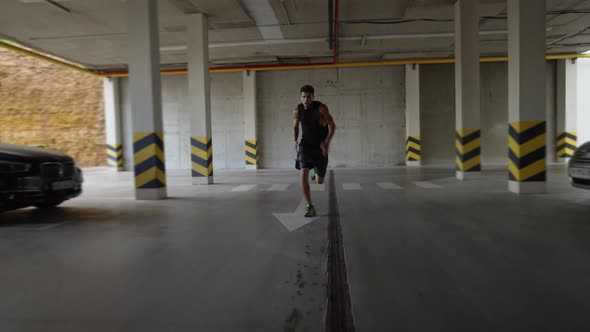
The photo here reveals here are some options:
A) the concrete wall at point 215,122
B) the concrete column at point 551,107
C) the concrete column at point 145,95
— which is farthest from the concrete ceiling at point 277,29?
the concrete column at point 145,95

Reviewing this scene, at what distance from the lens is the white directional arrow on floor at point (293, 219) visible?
488 centimetres

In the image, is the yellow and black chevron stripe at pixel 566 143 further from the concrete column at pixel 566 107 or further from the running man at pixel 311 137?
the running man at pixel 311 137

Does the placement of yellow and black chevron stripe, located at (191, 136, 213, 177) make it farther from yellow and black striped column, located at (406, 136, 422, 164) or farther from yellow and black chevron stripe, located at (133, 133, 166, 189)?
yellow and black striped column, located at (406, 136, 422, 164)

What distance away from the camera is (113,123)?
62.0 ft

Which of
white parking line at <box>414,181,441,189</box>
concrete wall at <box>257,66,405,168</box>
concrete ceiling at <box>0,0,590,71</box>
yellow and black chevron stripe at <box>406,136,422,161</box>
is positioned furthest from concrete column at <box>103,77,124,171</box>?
white parking line at <box>414,181,441,189</box>

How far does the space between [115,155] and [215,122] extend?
4704 millimetres

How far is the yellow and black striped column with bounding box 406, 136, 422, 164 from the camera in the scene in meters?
17.3

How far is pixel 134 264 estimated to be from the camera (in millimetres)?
3359

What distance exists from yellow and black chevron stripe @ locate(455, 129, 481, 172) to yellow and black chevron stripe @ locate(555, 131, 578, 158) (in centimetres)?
916

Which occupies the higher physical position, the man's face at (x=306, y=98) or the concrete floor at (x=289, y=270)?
the man's face at (x=306, y=98)

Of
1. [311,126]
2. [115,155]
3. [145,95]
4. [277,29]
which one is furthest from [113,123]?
[311,126]

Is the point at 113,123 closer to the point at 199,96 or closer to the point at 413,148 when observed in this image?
the point at 199,96

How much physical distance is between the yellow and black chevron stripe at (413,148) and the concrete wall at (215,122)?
7150 millimetres

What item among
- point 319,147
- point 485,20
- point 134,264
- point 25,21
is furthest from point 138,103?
point 485,20
